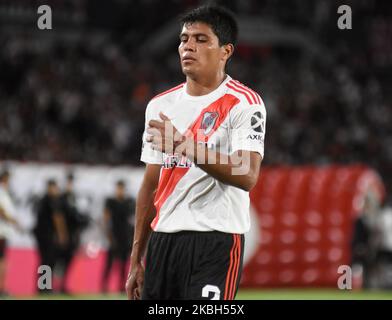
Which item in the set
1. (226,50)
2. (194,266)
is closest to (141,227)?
(194,266)

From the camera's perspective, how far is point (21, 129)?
23.6 metres

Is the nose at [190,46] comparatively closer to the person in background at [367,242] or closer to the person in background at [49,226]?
the person in background at [49,226]

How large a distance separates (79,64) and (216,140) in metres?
22.0

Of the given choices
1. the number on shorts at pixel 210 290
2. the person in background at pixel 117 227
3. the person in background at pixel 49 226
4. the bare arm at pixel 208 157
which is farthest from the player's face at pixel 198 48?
the person in background at pixel 117 227

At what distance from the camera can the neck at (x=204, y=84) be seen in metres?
5.69

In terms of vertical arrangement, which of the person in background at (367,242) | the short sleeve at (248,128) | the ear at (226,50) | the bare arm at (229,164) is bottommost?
the person in background at (367,242)

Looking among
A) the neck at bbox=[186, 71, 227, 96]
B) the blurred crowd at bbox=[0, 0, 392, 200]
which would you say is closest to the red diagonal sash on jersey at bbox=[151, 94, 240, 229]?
the neck at bbox=[186, 71, 227, 96]

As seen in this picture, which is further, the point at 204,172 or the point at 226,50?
the point at 226,50

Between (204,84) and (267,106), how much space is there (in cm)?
2133

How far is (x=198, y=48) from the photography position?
5586 millimetres

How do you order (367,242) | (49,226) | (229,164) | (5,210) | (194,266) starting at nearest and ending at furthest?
(229,164) → (194,266) → (5,210) → (49,226) → (367,242)

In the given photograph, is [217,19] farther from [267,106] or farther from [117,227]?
[267,106]

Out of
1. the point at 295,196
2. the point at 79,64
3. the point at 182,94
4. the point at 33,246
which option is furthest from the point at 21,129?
the point at 182,94

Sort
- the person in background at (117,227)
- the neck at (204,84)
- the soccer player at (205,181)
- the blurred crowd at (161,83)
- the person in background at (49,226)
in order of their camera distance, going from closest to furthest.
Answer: the soccer player at (205,181), the neck at (204,84), the person in background at (49,226), the person in background at (117,227), the blurred crowd at (161,83)
